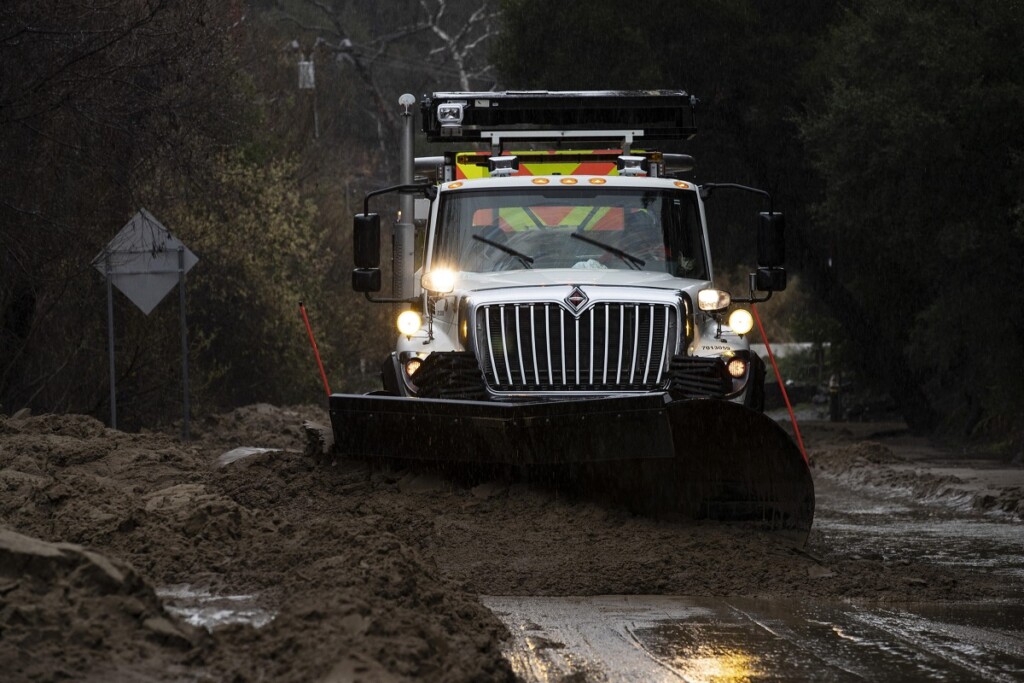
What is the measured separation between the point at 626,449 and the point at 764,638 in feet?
6.56

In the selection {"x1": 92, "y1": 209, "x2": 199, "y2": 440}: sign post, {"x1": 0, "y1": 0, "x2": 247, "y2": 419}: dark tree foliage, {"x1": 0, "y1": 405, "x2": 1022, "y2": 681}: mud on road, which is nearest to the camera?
{"x1": 0, "y1": 405, "x2": 1022, "y2": 681}: mud on road

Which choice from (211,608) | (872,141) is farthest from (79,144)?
(211,608)

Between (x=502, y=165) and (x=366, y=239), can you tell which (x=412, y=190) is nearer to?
(x=366, y=239)

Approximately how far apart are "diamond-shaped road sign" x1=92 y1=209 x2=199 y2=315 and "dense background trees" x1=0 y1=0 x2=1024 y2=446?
54 centimetres

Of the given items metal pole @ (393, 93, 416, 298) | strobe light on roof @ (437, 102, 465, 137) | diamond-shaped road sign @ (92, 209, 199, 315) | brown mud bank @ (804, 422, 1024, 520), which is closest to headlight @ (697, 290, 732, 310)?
metal pole @ (393, 93, 416, 298)

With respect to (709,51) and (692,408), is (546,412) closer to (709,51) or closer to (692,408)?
(692,408)

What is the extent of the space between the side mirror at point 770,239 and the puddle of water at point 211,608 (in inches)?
238

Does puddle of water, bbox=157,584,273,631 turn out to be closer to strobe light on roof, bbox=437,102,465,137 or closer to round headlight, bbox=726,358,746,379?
round headlight, bbox=726,358,746,379

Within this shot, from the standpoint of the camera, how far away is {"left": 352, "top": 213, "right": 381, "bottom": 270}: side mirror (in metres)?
11.7

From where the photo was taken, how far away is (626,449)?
29.7 ft

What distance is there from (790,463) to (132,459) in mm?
4767

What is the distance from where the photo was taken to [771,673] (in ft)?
21.1

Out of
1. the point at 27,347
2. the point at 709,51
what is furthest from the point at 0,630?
the point at 709,51

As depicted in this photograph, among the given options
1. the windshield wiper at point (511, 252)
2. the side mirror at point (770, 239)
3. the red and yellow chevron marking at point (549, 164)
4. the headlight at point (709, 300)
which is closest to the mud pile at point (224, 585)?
the windshield wiper at point (511, 252)
